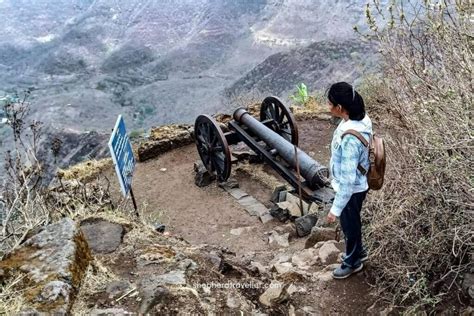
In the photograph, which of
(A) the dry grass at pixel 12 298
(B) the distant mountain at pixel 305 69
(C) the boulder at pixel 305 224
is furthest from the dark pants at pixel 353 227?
(B) the distant mountain at pixel 305 69

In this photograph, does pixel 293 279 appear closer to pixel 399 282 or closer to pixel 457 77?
pixel 399 282

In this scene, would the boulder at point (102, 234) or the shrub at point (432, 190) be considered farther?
the boulder at point (102, 234)

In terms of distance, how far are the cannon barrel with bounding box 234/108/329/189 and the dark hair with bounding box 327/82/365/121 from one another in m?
3.09

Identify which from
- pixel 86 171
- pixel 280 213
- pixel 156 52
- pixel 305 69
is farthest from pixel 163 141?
pixel 156 52

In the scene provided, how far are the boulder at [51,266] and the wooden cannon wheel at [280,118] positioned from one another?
16.9ft

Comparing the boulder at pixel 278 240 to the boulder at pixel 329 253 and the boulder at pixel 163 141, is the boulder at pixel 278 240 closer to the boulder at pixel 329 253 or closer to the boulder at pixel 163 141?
the boulder at pixel 329 253

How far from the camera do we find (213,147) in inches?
327

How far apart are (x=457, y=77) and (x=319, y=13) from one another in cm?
3886

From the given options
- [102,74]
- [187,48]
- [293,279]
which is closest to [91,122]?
[102,74]

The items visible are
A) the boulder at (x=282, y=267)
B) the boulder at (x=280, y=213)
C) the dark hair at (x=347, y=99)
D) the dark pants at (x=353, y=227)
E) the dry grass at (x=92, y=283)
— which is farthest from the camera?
the boulder at (x=280, y=213)

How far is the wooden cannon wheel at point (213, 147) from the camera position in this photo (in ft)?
26.2

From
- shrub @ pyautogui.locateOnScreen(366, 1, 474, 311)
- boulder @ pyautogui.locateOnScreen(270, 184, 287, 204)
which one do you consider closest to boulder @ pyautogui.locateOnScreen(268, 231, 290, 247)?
boulder @ pyautogui.locateOnScreen(270, 184, 287, 204)

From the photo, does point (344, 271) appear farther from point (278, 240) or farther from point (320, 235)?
point (278, 240)

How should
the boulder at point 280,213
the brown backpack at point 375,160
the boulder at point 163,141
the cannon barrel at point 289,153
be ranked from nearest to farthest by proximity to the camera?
1. the brown backpack at point 375,160
2. the cannon barrel at point 289,153
3. the boulder at point 280,213
4. the boulder at point 163,141
